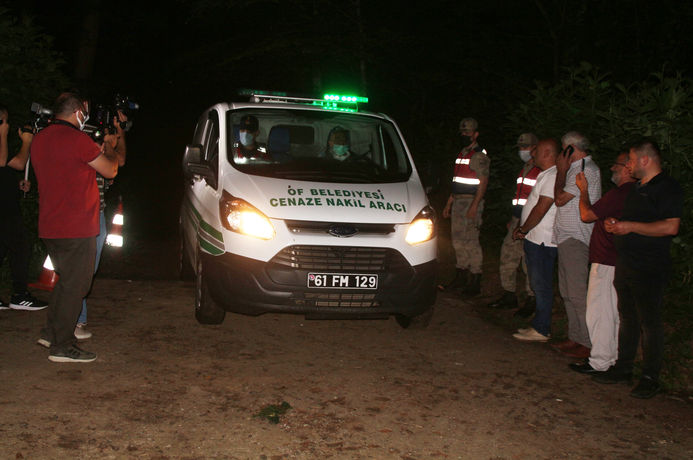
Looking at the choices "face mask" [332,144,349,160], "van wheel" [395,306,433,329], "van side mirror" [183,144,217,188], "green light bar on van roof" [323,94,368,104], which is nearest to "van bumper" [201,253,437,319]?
"van wheel" [395,306,433,329]

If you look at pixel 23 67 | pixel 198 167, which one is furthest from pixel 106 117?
pixel 23 67

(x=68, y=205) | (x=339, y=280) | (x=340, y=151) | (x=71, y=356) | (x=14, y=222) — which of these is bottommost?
(x=71, y=356)

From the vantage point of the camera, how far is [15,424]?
4.27m

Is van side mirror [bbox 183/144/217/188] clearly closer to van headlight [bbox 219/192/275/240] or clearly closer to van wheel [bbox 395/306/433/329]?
van headlight [bbox 219/192/275/240]

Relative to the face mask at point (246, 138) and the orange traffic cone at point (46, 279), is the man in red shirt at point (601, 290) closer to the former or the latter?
the face mask at point (246, 138)

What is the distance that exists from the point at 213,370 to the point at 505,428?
2.14m

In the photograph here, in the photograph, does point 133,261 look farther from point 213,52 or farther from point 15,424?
point 213,52

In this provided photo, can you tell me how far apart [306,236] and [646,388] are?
2.77 m

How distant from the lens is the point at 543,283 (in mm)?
6754

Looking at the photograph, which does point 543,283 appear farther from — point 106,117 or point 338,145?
point 106,117

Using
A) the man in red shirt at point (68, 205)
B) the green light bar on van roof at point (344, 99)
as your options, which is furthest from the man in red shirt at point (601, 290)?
the man in red shirt at point (68, 205)

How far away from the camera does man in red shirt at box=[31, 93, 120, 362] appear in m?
5.35

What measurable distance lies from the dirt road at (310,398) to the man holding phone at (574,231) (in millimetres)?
343

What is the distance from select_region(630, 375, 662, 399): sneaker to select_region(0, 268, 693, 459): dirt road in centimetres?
7
